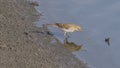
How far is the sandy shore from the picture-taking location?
9.07 m

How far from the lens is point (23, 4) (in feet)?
45.1

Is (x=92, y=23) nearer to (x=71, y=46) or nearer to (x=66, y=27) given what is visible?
(x=66, y=27)

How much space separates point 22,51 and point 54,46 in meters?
1.51

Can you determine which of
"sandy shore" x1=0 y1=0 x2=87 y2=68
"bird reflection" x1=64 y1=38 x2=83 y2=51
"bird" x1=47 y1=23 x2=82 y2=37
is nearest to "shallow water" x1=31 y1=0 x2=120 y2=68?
"bird reflection" x1=64 y1=38 x2=83 y2=51

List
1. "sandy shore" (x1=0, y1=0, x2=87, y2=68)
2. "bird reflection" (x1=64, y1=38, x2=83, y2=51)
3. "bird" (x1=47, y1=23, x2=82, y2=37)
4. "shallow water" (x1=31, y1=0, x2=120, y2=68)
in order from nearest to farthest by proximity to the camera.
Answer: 1. "sandy shore" (x1=0, y1=0, x2=87, y2=68)
2. "shallow water" (x1=31, y1=0, x2=120, y2=68)
3. "bird reflection" (x1=64, y1=38, x2=83, y2=51)
4. "bird" (x1=47, y1=23, x2=82, y2=37)

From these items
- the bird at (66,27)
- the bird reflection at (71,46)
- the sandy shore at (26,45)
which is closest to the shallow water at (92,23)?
the bird reflection at (71,46)

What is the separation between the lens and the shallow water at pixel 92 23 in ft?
35.5

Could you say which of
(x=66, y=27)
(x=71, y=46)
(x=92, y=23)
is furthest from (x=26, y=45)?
(x=92, y=23)

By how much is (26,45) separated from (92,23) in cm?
348

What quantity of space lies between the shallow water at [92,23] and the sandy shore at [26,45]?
42cm

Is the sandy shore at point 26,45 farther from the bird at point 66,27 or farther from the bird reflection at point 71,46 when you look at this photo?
the bird at point 66,27

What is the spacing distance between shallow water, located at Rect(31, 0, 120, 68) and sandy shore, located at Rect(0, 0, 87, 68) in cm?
42

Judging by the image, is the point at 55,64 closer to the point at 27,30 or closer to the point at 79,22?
the point at 27,30

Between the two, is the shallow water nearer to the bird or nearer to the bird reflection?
the bird reflection
